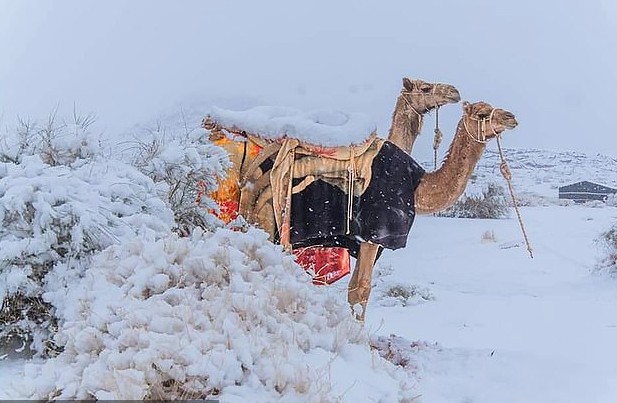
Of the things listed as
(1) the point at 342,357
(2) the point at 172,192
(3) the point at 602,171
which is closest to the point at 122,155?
(2) the point at 172,192

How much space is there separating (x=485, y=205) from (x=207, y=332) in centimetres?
1076

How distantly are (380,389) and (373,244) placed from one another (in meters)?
2.24

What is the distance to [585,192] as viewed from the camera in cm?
1312

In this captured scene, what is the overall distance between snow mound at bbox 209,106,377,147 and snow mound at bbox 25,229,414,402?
160cm

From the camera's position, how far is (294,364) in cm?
196

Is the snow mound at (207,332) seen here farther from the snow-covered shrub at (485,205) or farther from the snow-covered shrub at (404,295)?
the snow-covered shrub at (485,205)

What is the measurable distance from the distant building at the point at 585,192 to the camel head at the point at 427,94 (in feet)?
29.1

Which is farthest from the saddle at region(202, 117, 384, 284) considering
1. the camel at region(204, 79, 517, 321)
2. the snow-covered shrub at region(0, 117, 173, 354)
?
the snow-covered shrub at region(0, 117, 173, 354)

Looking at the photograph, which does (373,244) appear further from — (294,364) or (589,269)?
(589,269)


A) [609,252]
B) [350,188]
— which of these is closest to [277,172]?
[350,188]

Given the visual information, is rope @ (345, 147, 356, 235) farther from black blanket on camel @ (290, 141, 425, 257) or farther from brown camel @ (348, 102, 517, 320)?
brown camel @ (348, 102, 517, 320)

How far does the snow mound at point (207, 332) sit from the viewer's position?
6.02ft

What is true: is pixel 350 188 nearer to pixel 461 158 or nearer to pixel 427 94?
pixel 461 158

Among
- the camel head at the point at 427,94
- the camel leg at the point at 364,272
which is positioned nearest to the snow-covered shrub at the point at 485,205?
the camel head at the point at 427,94
